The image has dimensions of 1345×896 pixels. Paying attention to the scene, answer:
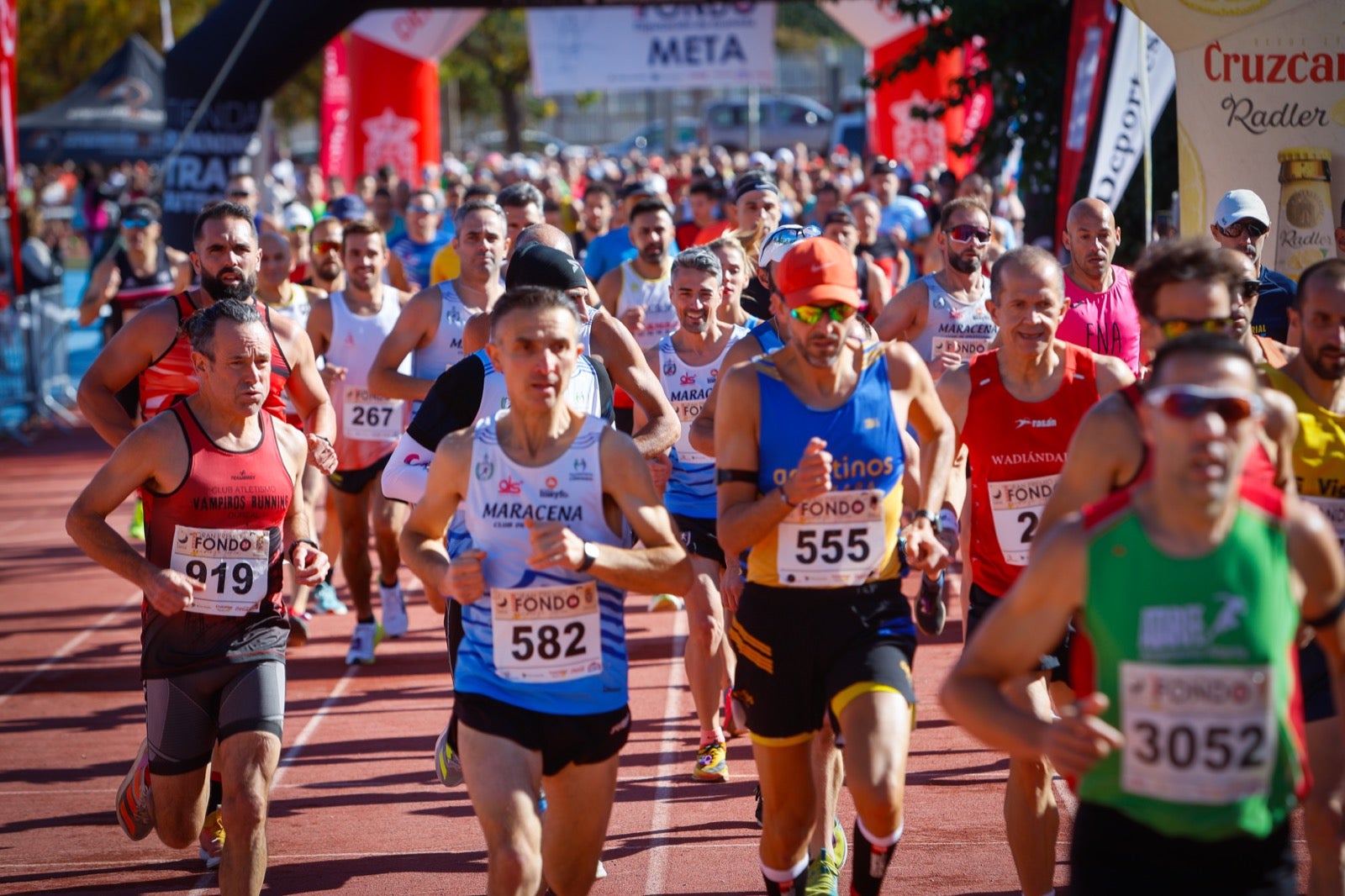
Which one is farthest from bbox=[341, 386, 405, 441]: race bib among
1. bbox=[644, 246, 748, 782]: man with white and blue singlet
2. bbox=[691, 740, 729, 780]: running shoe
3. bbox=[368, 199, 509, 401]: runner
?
bbox=[691, 740, 729, 780]: running shoe

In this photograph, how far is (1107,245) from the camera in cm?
695

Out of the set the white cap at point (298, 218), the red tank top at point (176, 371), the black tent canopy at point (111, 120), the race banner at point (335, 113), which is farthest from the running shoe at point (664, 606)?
the black tent canopy at point (111, 120)

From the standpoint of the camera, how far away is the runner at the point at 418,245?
12.6 meters

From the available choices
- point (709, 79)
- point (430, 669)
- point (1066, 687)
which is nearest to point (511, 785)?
point (1066, 687)

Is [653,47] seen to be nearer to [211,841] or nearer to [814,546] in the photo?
[211,841]

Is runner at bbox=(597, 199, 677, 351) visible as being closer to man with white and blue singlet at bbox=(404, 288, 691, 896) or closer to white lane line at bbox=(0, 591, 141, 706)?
white lane line at bbox=(0, 591, 141, 706)

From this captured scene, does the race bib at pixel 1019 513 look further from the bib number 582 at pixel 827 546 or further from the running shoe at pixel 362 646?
the running shoe at pixel 362 646

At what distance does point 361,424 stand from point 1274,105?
5.05m

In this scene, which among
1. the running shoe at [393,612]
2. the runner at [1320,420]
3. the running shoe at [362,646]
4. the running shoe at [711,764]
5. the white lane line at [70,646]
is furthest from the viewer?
the running shoe at [393,612]

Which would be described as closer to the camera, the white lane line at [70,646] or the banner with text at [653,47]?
the white lane line at [70,646]

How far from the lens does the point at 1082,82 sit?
34.9ft

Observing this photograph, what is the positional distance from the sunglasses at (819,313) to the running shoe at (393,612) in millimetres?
5181

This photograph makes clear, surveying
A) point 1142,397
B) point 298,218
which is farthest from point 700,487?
point 298,218

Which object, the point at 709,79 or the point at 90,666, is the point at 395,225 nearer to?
the point at 90,666
